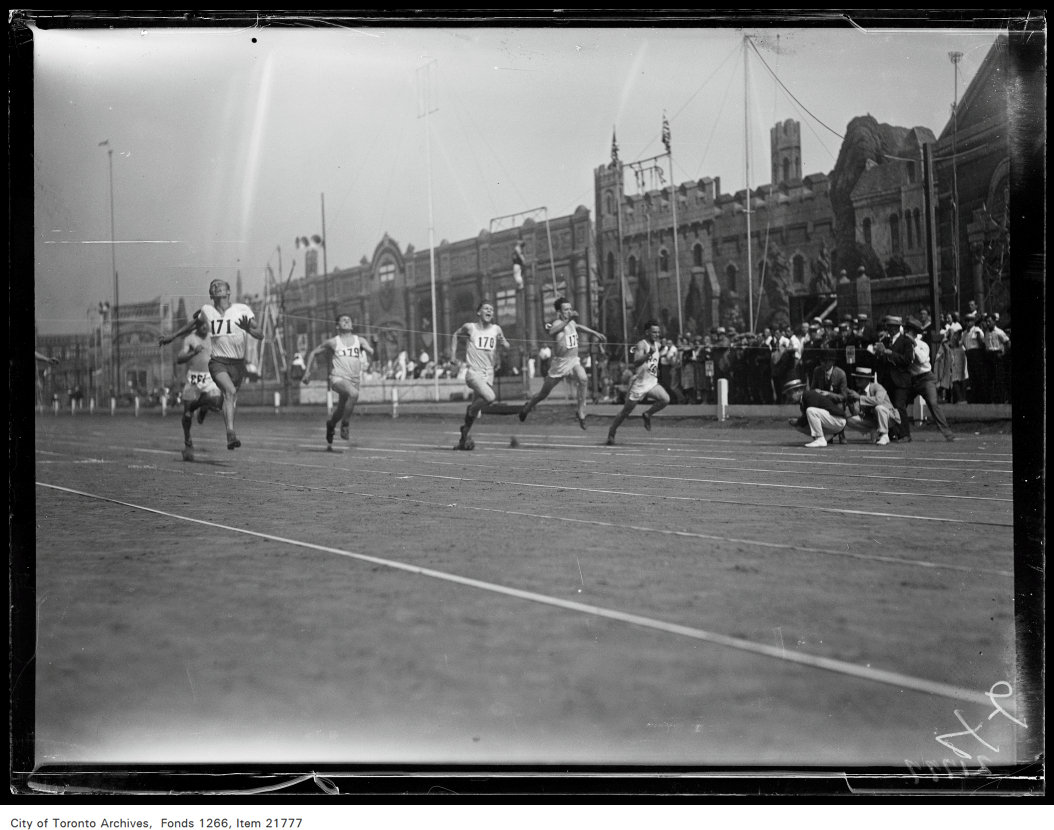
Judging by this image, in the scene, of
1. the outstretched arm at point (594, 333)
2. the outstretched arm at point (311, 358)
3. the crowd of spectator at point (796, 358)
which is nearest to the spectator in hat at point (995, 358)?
the crowd of spectator at point (796, 358)

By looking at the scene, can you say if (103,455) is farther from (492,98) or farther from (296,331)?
(492,98)

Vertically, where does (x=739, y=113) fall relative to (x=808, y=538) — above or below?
above

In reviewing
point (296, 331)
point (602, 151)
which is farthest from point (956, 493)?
point (296, 331)

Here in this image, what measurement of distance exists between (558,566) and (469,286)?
2354 mm

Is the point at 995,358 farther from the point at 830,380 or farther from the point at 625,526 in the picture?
the point at 625,526

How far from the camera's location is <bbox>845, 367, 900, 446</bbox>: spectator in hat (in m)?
6.35

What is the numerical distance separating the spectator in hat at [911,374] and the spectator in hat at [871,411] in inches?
3.1

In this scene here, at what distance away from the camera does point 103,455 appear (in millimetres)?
6012

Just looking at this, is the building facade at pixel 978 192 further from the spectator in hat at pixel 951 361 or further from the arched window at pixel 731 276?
the arched window at pixel 731 276

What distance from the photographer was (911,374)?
629cm

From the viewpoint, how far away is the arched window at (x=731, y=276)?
6414mm

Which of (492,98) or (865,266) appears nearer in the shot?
(492,98)

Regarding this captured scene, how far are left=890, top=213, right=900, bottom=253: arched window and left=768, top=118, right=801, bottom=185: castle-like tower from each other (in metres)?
0.64

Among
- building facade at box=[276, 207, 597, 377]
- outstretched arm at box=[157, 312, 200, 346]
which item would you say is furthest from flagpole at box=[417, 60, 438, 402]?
outstretched arm at box=[157, 312, 200, 346]
